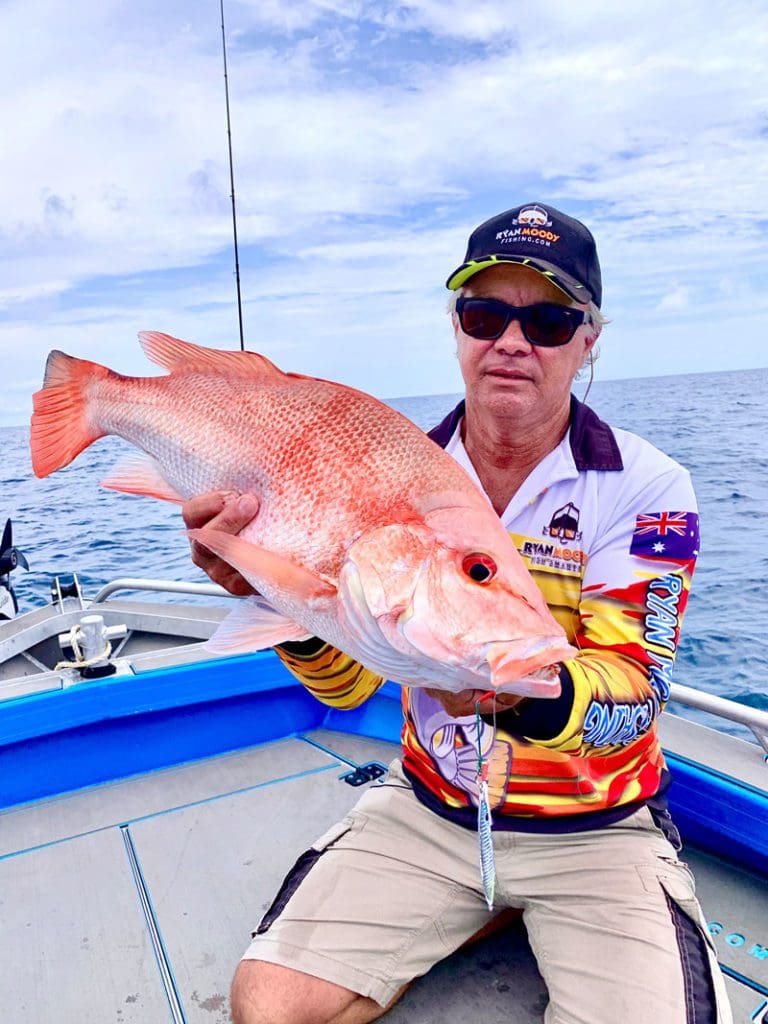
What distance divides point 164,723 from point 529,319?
2292mm

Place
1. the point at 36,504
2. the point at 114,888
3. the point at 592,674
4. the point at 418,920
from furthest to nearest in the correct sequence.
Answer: the point at 36,504 → the point at 114,888 → the point at 418,920 → the point at 592,674

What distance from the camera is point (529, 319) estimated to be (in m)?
1.99

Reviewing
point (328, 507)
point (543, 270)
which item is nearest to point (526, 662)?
point (328, 507)

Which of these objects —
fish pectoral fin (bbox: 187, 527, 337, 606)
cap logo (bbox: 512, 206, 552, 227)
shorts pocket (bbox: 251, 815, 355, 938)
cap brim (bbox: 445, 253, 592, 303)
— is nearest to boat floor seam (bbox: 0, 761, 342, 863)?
shorts pocket (bbox: 251, 815, 355, 938)

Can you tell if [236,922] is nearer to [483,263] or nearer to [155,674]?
[155,674]

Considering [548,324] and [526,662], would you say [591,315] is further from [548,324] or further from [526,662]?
[526,662]

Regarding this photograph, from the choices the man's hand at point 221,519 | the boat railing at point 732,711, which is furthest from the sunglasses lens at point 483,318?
the boat railing at point 732,711

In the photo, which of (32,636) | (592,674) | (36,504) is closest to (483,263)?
(592,674)

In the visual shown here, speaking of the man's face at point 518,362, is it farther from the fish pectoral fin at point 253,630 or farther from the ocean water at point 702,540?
the fish pectoral fin at point 253,630

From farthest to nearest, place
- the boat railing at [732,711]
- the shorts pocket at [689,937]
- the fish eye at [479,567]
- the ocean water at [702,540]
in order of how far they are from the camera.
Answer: the ocean water at [702,540] → the boat railing at [732,711] → the shorts pocket at [689,937] → the fish eye at [479,567]

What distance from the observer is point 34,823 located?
286 cm

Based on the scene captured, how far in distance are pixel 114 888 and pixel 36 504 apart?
1830 centimetres

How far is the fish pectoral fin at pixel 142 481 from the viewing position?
6.04 feet

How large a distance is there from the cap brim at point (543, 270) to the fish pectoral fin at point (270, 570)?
1004mm
